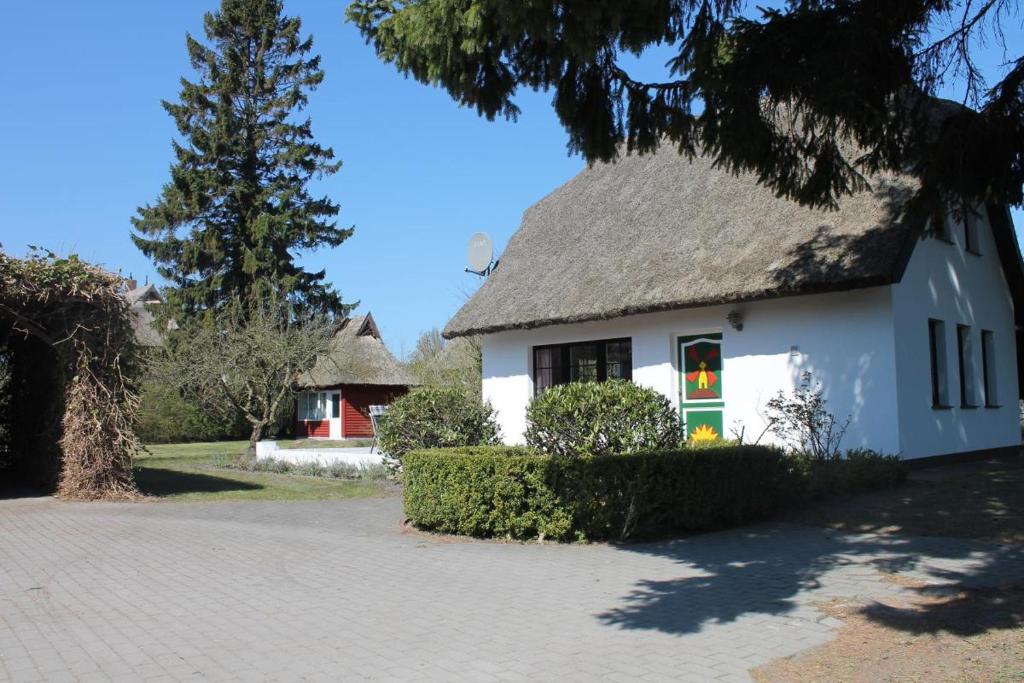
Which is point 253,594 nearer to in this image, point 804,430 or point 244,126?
point 804,430

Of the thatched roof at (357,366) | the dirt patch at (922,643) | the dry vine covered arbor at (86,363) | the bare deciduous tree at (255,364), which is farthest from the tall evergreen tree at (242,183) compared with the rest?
the dirt patch at (922,643)

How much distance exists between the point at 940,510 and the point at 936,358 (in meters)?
6.14

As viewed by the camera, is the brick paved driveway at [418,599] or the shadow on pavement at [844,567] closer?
the brick paved driveway at [418,599]

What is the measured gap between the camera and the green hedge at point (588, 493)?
9.67 m

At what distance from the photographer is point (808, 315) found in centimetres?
1458

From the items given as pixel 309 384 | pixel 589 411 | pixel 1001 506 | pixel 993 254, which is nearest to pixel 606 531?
pixel 589 411

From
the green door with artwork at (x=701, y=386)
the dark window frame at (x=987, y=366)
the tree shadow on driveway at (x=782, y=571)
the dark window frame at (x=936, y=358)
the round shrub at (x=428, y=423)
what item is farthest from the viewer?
the dark window frame at (x=987, y=366)

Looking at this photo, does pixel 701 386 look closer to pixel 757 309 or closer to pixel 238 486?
pixel 757 309

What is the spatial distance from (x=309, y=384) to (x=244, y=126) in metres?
13.6

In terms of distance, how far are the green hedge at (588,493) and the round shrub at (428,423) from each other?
3.88m

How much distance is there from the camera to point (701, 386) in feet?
54.3

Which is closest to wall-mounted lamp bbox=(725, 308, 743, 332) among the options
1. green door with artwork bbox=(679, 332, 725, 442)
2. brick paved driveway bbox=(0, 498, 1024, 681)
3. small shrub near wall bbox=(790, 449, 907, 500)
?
green door with artwork bbox=(679, 332, 725, 442)

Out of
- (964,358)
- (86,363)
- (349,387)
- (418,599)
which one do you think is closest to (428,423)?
(86,363)

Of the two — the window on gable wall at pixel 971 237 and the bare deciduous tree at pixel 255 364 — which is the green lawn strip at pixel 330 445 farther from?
the window on gable wall at pixel 971 237
